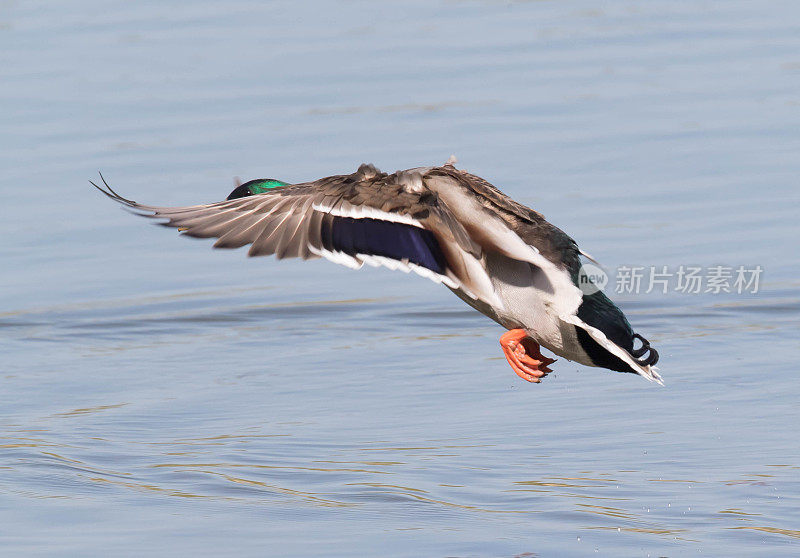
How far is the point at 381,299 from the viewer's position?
8.92 metres

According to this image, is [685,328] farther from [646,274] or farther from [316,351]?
[316,351]

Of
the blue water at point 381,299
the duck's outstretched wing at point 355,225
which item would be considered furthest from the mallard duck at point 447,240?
the blue water at point 381,299

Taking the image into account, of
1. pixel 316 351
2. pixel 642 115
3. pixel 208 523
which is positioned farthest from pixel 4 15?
pixel 208 523

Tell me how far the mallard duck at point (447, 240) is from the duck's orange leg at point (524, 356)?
0.04 ft

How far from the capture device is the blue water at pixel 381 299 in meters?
6.11

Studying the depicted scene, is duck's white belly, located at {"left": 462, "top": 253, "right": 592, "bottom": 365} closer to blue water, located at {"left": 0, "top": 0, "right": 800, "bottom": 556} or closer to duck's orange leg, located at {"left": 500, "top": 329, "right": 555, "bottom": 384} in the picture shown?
duck's orange leg, located at {"left": 500, "top": 329, "right": 555, "bottom": 384}

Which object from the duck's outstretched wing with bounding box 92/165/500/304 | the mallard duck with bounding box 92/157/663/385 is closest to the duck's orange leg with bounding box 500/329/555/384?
the mallard duck with bounding box 92/157/663/385

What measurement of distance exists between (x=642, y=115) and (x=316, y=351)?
380 cm

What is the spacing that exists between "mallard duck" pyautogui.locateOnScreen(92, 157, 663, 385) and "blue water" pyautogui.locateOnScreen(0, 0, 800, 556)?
69cm

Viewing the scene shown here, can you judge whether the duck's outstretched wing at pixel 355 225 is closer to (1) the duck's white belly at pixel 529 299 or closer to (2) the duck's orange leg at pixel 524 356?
(1) the duck's white belly at pixel 529 299

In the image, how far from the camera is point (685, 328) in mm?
8422

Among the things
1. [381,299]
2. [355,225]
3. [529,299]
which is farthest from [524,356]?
[381,299]

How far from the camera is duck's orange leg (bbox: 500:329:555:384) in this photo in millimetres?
5918

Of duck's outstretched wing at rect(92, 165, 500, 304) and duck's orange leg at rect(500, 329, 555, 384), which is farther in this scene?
duck's orange leg at rect(500, 329, 555, 384)
